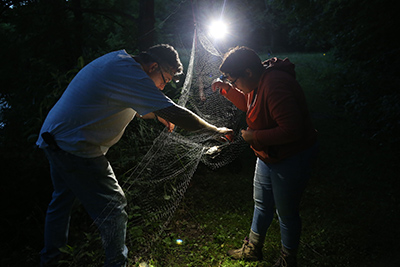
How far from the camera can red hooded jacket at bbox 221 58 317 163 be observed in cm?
158

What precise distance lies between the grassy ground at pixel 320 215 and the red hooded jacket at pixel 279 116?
3.81 feet

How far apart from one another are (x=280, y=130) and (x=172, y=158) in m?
1.68

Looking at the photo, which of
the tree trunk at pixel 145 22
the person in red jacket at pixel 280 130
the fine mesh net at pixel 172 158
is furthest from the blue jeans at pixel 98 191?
the tree trunk at pixel 145 22

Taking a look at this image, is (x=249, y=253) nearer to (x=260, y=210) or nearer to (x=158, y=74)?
(x=260, y=210)

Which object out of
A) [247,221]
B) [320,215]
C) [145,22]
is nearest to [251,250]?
[247,221]

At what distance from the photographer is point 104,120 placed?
170cm

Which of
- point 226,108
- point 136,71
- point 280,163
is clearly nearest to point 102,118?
point 136,71

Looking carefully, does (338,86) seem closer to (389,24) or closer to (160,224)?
(389,24)

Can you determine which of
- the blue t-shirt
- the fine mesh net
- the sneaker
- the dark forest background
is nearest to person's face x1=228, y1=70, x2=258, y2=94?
the blue t-shirt

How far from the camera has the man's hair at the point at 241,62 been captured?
1795 millimetres

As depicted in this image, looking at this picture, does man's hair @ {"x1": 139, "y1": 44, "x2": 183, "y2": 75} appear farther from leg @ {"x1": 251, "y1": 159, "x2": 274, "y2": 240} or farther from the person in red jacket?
leg @ {"x1": 251, "y1": 159, "x2": 274, "y2": 240}

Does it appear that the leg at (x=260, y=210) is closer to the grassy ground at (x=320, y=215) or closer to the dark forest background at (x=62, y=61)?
the grassy ground at (x=320, y=215)

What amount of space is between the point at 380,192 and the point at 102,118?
3.93 metres

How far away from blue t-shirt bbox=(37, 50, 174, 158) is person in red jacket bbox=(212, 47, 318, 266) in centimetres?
59
